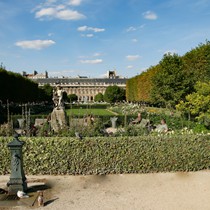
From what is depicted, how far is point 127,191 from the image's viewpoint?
8414 mm

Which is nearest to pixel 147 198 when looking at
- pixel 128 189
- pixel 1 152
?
pixel 128 189

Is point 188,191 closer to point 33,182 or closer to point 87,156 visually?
point 87,156

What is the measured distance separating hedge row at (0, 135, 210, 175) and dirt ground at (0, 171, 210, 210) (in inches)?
12.6

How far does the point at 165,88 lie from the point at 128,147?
17690 mm

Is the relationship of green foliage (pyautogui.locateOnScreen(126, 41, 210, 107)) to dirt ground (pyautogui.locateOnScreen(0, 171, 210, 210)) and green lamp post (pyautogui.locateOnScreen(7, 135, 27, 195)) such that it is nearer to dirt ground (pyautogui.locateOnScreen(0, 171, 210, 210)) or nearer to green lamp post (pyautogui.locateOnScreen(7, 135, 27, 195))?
dirt ground (pyautogui.locateOnScreen(0, 171, 210, 210))

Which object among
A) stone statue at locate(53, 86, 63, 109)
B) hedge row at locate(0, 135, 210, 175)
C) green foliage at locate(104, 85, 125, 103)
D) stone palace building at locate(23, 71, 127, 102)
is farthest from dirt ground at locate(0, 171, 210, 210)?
stone palace building at locate(23, 71, 127, 102)

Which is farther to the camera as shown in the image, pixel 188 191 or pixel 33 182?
pixel 33 182

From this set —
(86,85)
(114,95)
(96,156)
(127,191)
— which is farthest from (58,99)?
(86,85)

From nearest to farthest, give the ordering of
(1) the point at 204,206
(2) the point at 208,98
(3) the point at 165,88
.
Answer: (1) the point at 204,206 < (2) the point at 208,98 < (3) the point at 165,88

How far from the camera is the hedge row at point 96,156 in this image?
32.9 feet

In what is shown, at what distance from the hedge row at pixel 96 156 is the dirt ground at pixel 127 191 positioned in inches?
12.6

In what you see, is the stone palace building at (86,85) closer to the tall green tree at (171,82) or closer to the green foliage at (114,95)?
the green foliage at (114,95)

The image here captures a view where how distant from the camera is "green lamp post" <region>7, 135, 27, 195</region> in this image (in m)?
8.21

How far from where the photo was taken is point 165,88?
88.4ft
